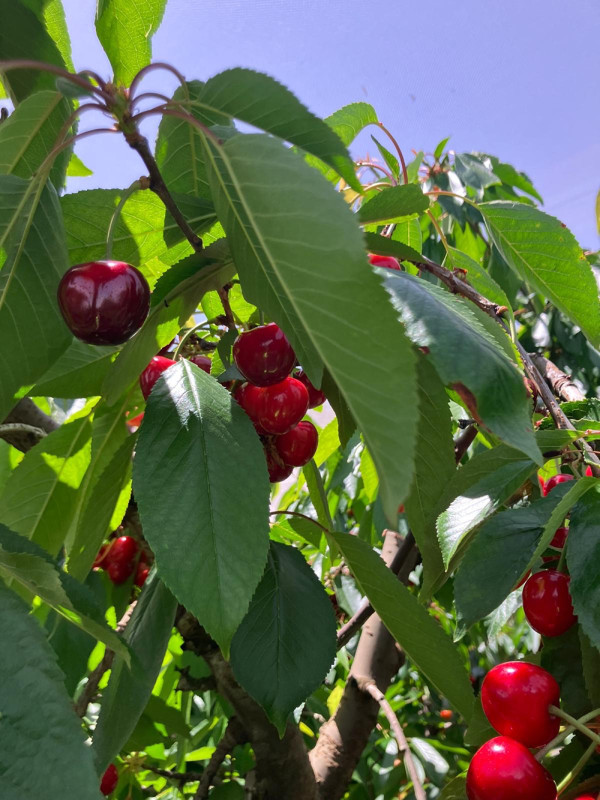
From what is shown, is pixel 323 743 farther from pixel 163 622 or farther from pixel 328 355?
pixel 328 355

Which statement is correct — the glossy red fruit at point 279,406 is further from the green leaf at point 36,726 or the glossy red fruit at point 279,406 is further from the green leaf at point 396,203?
the green leaf at point 36,726

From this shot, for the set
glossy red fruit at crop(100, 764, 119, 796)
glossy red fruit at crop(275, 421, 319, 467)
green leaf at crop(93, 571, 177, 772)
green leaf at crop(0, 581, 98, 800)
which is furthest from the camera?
glossy red fruit at crop(100, 764, 119, 796)

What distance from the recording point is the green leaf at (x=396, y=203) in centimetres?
54

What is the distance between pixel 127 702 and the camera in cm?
53

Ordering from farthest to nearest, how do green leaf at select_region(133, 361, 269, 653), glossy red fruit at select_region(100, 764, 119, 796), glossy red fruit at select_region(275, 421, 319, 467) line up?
glossy red fruit at select_region(100, 764, 119, 796)
glossy red fruit at select_region(275, 421, 319, 467)
green leaf at select_region(133, 361, 269, 653)

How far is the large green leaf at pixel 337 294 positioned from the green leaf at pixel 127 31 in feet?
0.87

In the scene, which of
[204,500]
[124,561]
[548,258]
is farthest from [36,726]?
[124,561]

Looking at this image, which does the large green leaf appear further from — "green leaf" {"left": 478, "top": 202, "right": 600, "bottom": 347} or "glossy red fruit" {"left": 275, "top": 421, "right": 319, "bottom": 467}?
"green leaf" {"left": 478, "top": 202, "right": 600, "bottom": 347}

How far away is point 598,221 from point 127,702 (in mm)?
1014

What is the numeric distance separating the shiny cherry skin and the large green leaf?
0.14 metres

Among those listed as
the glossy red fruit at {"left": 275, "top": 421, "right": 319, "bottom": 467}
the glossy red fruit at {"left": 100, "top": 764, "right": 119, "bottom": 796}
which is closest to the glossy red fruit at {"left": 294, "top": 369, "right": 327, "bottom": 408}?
A: the glossy red fruit at {"left": 275, "top": 421, "right": 319, "bottom": 467}

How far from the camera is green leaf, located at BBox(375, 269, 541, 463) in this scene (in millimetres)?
370

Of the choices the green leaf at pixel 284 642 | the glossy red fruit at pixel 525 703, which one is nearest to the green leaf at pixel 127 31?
the green leaf at pixel 284 642

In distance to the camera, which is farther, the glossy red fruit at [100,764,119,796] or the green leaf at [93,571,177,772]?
the glossy red fruit at [100,764,119,796]
